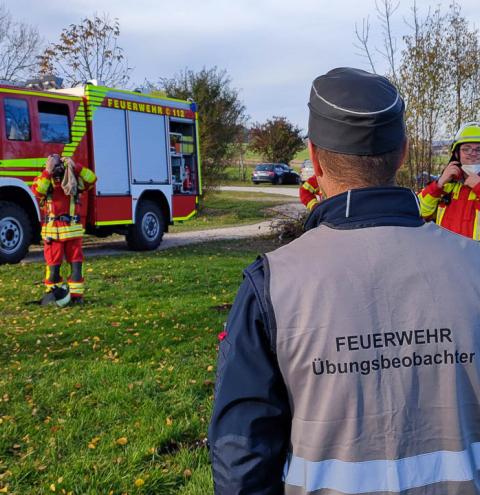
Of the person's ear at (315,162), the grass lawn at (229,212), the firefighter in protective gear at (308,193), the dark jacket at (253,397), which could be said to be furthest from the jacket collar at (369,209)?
the grass lawn at (229,212)

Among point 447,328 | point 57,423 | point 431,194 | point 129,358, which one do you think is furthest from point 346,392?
point 129,358

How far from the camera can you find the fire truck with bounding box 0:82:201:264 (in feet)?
36.4

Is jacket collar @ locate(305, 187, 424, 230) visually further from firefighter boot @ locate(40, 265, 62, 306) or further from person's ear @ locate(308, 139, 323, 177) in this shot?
firefighter boot @ locate(40, 265, 62, 306)

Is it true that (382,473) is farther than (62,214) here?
No

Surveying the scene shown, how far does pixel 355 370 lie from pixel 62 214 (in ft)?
23.4

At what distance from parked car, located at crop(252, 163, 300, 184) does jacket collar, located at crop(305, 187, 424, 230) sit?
41959 millimetres

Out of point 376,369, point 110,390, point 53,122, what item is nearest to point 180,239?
point 53,122

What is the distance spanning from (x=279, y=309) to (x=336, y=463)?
0.35 m

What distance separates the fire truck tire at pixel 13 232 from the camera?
10969mm

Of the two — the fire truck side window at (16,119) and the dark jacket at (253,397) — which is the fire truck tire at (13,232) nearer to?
the fire truck side window at (16,119)

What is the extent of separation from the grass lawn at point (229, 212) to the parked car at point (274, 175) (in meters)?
13.3

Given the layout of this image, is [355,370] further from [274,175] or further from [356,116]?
[274,175]

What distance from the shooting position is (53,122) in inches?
464

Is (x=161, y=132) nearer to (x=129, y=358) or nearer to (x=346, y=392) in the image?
(x=129, y=358)
